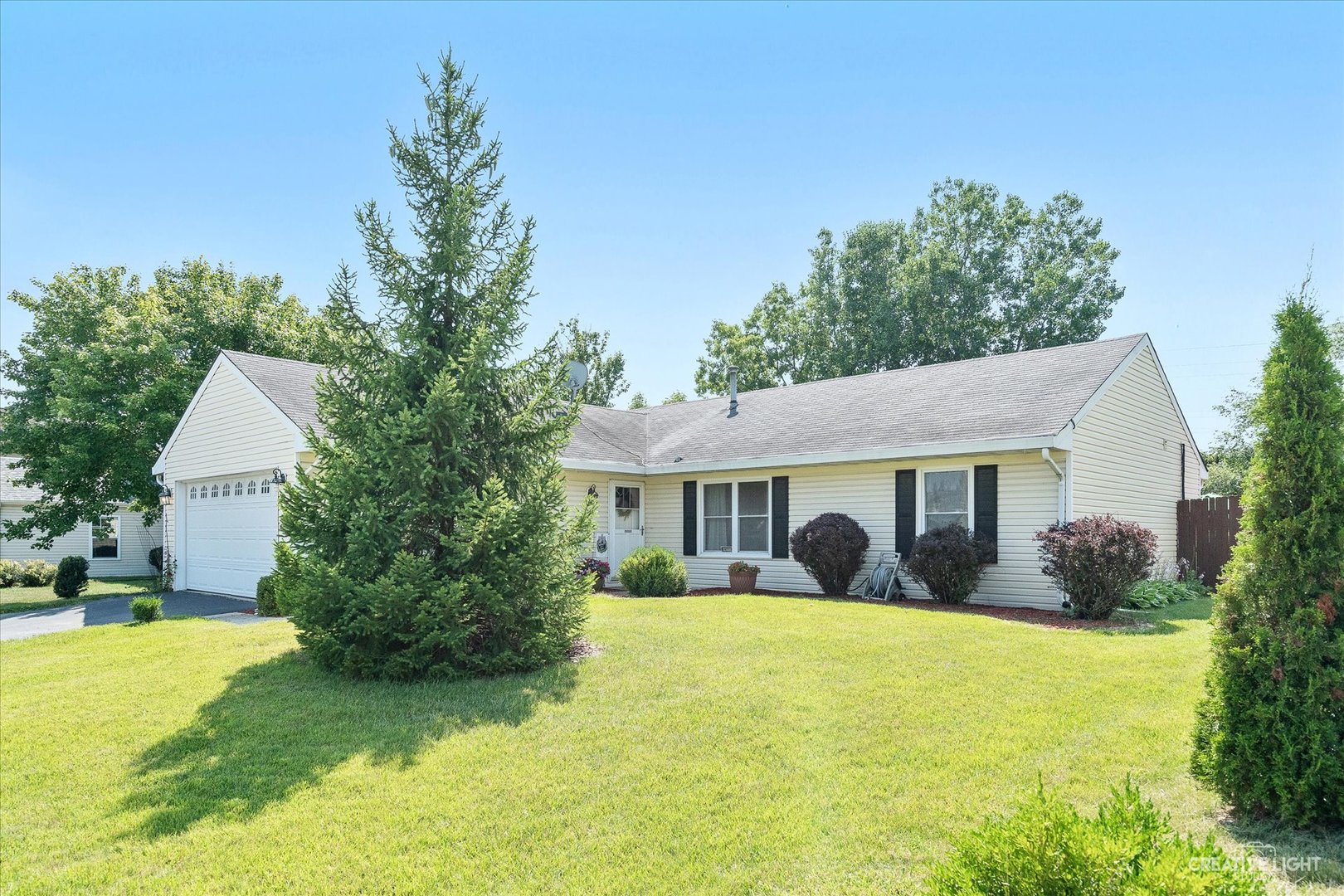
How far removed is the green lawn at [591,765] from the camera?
12.2 ft

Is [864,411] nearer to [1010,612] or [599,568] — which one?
[1010,612]

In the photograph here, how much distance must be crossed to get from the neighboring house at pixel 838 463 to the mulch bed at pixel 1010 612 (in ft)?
1.86

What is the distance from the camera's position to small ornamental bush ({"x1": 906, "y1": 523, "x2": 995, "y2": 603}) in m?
12.0

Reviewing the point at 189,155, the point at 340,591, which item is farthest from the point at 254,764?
the point at 189,155

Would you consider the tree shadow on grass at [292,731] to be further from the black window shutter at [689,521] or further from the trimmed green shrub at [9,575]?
the trimmed green shrub at [9,575]

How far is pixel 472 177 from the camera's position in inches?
318

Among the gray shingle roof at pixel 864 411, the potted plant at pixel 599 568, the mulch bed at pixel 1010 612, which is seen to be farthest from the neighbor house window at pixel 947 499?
the potted plant at pixel 599 568

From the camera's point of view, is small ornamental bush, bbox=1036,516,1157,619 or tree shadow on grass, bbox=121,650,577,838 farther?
small ornamental bush, bbox=1036,516,1157,619

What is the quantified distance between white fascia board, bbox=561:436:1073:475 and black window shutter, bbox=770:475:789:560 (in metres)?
0.52

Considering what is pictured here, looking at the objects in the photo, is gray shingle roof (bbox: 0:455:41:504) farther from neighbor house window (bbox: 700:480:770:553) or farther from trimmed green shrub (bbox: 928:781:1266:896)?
trimmed green shrub (bbox: 928:781:1266:896)

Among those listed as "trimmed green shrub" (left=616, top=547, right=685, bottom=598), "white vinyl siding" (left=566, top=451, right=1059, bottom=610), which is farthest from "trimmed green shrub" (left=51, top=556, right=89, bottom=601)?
"trimmed green shrub" (left=616, top=547, right=685, bottom=598)

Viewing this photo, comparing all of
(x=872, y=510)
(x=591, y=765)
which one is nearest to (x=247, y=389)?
(x=872, y=510)

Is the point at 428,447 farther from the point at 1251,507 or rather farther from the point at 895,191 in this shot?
the point at 895,191

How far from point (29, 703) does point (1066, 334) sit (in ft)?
105
